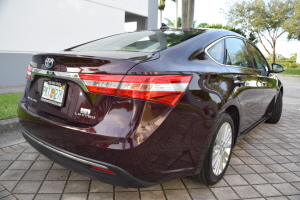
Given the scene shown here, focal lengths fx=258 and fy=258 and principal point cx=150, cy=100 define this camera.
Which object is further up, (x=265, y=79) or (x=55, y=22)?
(x=55, y=22)

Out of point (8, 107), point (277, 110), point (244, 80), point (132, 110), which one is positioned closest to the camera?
point (132, 110)

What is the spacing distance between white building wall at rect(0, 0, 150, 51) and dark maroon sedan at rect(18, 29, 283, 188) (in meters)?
5.92

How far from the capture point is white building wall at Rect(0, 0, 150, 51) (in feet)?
23.4

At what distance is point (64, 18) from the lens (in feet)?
27.8

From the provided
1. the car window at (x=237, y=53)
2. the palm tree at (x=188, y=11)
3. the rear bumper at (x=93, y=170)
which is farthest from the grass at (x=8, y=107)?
the palm tree at (x=188, y=11)

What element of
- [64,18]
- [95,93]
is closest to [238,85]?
[95,93]

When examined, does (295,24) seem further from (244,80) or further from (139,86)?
(139,86)

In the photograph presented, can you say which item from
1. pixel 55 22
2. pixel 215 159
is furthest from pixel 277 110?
pixel 55 22

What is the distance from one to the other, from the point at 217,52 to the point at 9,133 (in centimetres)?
292

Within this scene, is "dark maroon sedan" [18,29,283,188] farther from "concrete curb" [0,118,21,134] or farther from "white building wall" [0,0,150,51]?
"white building wall" [0,0,150,51]

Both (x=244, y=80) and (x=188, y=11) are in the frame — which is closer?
(x=244, y=80)

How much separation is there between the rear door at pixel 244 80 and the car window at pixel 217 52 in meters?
0.09

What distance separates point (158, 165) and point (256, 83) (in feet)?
6.49

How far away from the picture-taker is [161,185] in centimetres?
243
